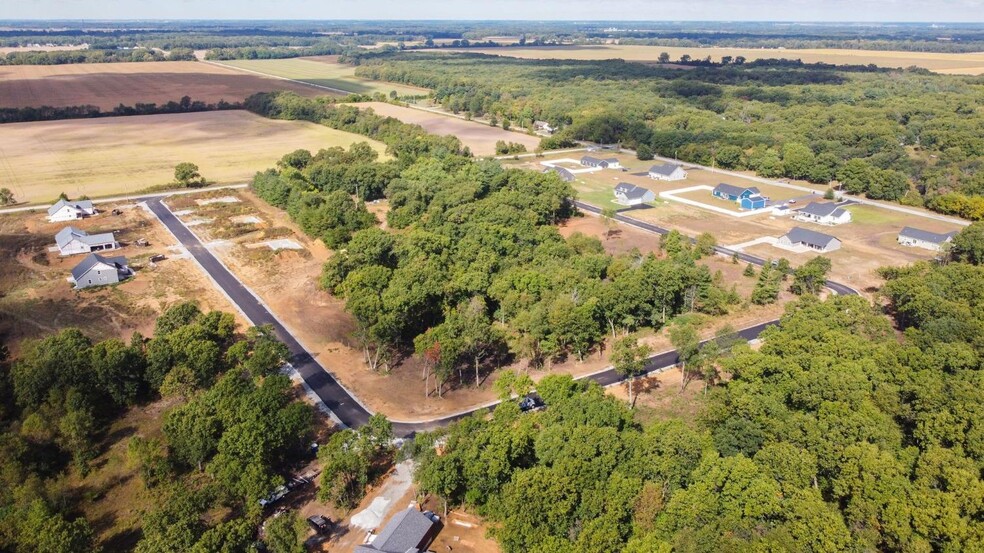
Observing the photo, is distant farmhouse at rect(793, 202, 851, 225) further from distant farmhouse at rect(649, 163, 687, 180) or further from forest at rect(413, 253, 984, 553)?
forest at rect(413, 253, 984, 553)

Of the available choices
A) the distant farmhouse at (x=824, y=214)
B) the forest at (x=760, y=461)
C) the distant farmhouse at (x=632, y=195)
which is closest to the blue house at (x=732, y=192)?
the distant farmhouse at (x=824, y=214)

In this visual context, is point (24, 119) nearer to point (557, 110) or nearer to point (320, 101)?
point (320, 101)

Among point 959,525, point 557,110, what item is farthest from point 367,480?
point 557,110

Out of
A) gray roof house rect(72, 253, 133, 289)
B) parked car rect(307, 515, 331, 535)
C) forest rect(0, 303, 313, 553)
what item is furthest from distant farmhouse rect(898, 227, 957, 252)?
gray roof house rect(72, 253, 133, 289)

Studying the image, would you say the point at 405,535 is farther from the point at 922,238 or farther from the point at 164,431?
the point at 922,238

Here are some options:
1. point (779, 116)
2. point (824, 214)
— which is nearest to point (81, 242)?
point (824, 214)

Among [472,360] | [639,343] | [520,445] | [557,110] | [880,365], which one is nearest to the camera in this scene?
[520,445]
